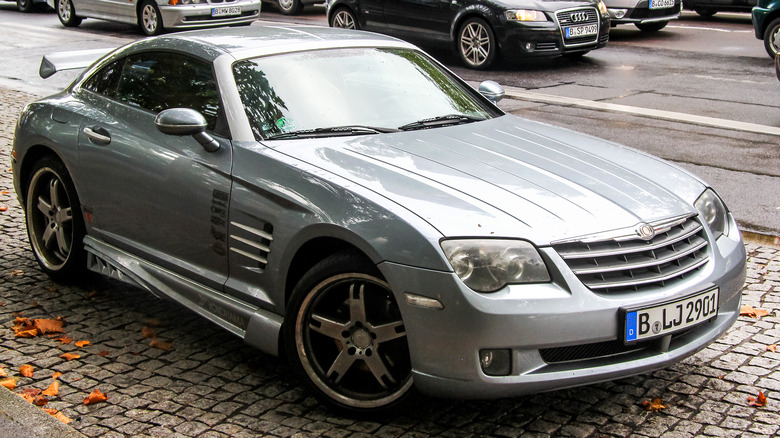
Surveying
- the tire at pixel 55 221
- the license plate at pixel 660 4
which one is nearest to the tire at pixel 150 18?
the license plate at pixel 660 4

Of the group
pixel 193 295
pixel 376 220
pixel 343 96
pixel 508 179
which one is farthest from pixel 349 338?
pixel 343 96

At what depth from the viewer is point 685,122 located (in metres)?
10.2

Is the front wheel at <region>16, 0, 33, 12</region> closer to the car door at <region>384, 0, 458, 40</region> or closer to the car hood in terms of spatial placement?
the car door at <region>384, 0, 458, 40</region>

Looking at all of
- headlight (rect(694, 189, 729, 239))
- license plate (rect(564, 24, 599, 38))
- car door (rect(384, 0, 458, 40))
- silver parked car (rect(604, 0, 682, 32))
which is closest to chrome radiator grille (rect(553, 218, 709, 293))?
headlight (rect(694, 189, 729, 239))

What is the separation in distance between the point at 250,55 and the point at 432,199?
1.52 m

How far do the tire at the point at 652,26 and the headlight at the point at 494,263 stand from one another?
49.1ft

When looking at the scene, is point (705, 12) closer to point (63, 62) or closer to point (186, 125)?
point (63, 62)

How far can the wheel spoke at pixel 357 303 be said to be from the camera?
380 centimetres

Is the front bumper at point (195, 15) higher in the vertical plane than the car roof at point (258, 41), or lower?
lower

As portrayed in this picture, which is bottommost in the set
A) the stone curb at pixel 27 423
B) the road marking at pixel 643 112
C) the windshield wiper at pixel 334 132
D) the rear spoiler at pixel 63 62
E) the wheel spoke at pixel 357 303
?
the road marking at pixel 643 112

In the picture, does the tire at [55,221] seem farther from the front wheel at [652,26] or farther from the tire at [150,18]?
the front wheel at [652,26]

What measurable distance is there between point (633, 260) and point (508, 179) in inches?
24.9

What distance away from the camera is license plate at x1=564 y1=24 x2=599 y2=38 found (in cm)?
1384

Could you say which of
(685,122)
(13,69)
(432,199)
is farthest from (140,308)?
(13,69)
